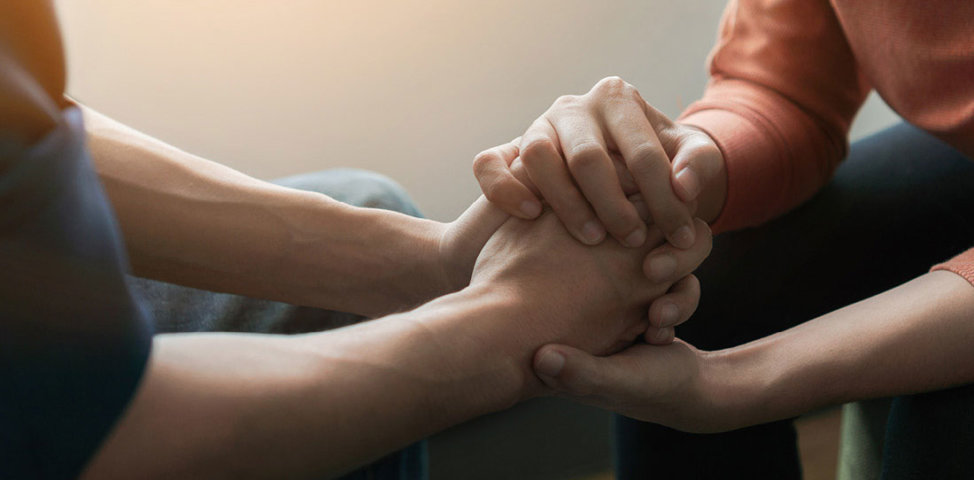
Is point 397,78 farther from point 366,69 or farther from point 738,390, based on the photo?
point 738,390

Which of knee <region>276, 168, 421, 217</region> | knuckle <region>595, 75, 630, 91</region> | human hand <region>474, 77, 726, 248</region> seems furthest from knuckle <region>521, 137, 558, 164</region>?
knee <region>276, 168, 421, 217</region>

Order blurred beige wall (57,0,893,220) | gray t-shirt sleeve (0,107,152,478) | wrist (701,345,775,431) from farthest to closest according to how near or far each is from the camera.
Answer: blurred beige wall (57,0,893,220), wrist (701,345,775,431), gray t-shirt sleeve (0,107,152,478)

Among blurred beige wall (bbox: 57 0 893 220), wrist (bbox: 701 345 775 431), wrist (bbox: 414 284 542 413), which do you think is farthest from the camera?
blurred beige wall (bbox: 57 0 893 220)

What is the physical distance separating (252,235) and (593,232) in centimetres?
34

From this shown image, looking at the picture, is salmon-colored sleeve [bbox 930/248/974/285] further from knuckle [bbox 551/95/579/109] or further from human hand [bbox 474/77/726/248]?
knuckle [bbox 551/95/579/109]

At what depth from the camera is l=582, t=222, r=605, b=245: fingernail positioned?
2.44ft

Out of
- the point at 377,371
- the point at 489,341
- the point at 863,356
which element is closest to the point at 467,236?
the point at 489,341

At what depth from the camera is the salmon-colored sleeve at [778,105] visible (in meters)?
0.93

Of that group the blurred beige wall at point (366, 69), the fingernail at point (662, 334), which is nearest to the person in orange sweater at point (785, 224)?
the fingernail at point (662, 334)

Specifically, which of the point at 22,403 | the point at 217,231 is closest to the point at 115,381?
the point at 22,403

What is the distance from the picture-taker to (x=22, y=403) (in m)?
0.38

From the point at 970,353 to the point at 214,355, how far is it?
0.62m

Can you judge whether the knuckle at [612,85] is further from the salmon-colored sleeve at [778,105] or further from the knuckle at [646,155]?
the salmon-colored sleeve at [778,105]

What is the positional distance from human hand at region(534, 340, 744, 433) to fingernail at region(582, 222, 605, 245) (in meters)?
0.11
